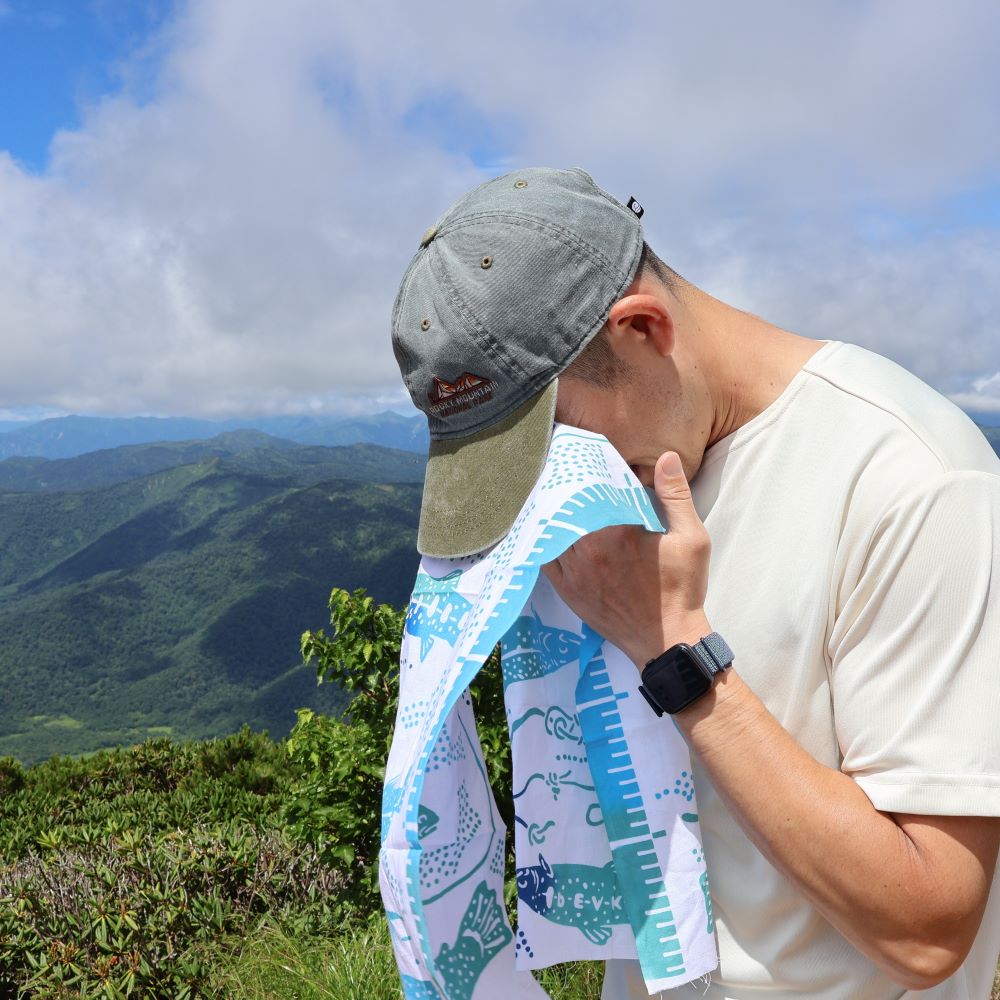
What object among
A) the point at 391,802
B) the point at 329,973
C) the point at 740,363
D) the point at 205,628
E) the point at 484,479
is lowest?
the point at 329,973

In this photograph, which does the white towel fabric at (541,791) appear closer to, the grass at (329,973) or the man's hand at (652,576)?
the man's hand at (652,576)

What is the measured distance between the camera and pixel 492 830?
5.91 ft

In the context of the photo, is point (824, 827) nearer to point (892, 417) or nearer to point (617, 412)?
point (892, 417)

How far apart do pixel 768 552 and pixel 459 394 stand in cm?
62

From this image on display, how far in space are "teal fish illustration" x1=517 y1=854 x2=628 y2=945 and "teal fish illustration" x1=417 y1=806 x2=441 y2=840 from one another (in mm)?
212

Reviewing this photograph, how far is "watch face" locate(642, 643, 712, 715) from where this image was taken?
136 centimetres

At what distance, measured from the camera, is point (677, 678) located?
1376mm

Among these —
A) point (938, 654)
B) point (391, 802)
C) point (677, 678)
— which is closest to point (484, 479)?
point (677, 678)

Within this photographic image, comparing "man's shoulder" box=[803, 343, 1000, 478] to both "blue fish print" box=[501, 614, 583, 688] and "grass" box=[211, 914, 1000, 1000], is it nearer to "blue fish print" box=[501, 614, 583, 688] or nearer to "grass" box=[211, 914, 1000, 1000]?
"blue fish print" box=[501, 614, 583, 688]

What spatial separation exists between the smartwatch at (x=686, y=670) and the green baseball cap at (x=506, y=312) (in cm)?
37

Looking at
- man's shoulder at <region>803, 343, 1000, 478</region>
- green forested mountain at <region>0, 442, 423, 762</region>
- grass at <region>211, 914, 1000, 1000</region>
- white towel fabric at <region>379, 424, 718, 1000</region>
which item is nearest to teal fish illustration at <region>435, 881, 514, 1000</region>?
white towel fabric at <region>379, 424, 718, 1000</region>

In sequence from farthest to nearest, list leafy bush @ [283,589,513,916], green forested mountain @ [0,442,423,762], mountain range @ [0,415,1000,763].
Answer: green forested mountain @ [0,442,423,762], mountain range @ [0,415,1000,763], leafy bush @ [283,589,513,916]

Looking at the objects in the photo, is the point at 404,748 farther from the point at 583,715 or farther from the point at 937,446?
the point at 937,446

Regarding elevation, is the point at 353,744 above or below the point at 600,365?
below
